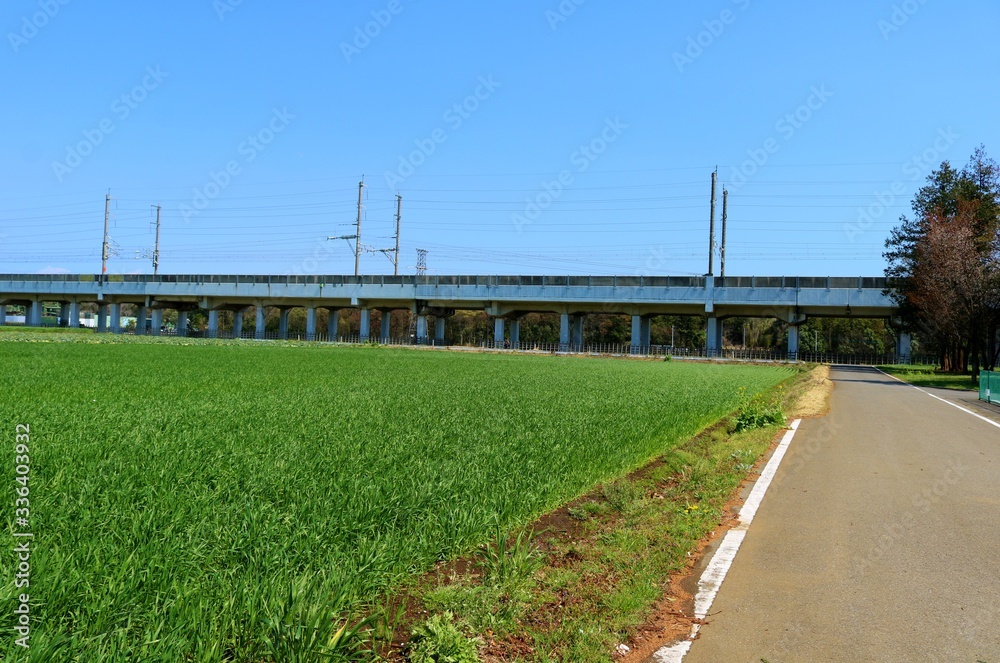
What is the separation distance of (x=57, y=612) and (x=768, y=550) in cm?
502

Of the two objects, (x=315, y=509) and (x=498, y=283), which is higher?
(x=498, y=283)

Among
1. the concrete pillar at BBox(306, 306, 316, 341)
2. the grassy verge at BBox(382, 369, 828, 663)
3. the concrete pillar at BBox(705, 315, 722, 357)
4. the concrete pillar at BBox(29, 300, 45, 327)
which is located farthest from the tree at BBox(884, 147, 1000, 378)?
the concrete pillar at BBox(29, 300, 45, 327)

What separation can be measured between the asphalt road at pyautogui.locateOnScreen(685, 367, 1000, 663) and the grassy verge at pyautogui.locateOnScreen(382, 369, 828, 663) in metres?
0.41

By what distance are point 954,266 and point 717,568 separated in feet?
129

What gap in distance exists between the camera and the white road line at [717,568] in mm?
3943

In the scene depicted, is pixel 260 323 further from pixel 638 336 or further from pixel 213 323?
pixel 638 336

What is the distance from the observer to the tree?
37750 mm

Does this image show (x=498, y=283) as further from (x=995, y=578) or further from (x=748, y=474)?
(x=995, y=578)

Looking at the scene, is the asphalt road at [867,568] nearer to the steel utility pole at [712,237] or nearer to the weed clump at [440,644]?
the weed clump at [440,644]

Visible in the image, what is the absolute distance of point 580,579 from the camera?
15.9ft

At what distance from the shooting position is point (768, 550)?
5.95 metres

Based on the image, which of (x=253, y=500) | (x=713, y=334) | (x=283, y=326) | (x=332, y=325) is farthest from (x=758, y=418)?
(x=283, y=326)

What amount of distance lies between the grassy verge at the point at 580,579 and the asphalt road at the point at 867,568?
1.34 ft

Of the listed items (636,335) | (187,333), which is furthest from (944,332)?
(187,333)
